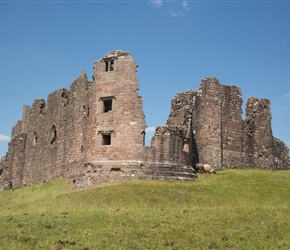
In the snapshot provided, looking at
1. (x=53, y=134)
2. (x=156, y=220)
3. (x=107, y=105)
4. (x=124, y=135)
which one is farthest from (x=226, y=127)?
(x=156, y=220)

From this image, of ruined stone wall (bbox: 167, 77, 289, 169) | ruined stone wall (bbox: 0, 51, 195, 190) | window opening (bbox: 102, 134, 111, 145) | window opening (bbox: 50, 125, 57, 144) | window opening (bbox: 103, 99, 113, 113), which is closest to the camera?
ruined stone wall (bbox: 0, 51, 195, 190)

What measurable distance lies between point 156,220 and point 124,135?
11.0 meters

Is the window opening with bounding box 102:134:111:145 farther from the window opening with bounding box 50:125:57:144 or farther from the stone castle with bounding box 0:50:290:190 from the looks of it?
the window opening with bounding box 50:125:57:144

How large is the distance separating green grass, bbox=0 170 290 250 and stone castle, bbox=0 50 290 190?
198 centimetres

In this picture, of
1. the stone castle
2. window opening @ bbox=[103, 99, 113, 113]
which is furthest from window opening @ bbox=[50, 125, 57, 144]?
window opening @ bbox=[103, 99, 113, 113]

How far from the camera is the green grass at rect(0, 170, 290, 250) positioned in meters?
15.7

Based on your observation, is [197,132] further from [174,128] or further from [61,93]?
[61,93]

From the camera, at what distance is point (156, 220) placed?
18469mm

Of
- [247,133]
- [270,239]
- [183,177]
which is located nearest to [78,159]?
[183,177]

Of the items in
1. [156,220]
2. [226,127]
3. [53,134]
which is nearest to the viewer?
[156,220]

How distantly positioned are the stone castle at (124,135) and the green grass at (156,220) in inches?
78.0

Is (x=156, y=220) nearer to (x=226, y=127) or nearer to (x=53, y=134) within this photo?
(x=226, y=127)

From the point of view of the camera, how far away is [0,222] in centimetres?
1933

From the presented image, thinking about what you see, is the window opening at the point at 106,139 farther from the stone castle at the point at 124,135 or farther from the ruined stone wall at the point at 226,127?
the ruined stone wall at the point at 226,127
